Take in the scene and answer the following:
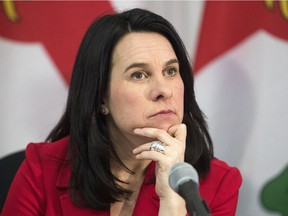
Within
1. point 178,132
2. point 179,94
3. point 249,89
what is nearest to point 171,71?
point 179,94

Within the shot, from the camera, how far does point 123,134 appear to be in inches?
51.4

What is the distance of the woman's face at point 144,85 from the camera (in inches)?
45.5

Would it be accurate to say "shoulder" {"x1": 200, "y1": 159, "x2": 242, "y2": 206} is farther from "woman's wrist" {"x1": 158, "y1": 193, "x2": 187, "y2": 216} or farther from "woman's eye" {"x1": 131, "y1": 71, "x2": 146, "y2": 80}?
"woman's eye" {"x1": 131, "y1": 71, "x2": 146, "y2": 80}

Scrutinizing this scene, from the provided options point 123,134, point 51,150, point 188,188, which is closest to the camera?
point 188,188

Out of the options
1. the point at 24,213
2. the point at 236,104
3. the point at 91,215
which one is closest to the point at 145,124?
the point at 91,215

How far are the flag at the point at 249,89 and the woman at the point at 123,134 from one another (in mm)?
366

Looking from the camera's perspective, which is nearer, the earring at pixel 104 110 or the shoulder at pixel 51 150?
the earring at pixel 104 110

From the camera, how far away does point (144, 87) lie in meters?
1.18

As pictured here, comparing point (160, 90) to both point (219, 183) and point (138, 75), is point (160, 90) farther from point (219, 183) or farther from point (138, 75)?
point (219, 183)

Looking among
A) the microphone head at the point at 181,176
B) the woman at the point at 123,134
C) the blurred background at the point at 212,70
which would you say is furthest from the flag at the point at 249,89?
the microphone head at the point at 181,176

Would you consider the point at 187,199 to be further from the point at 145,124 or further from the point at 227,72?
the point at 227,72

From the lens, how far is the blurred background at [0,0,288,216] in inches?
67.1

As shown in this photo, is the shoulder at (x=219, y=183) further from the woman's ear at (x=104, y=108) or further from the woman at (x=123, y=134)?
the woman's ear at (x=104, y=108)

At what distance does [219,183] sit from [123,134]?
31 cm
